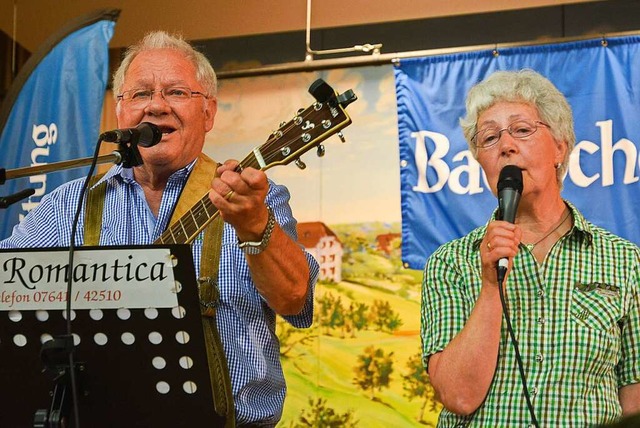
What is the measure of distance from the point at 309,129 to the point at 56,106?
187cm

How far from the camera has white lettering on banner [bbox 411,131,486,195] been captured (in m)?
3.90

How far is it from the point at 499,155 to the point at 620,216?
4.36 ft

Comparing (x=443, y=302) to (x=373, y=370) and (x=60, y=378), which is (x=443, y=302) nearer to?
(x=60, y=378)

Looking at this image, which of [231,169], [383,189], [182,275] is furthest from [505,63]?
[182,275]

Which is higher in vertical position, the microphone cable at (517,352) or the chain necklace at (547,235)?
the chain necklace at (547,235)

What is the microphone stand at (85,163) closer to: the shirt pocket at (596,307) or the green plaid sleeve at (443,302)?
the green plaid sleeve at (443,302)

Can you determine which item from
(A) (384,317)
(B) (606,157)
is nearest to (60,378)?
(A) (384,317)

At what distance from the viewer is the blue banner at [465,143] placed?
375 cm

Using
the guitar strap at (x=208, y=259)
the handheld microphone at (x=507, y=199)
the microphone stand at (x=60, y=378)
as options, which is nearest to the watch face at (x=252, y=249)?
the guitar strap at (x=208, y=259)

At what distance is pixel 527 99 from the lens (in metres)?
2.65

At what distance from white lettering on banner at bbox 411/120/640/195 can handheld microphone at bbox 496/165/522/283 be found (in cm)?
143

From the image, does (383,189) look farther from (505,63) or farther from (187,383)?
(187,383)

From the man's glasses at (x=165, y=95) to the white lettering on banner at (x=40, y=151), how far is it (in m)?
1.23

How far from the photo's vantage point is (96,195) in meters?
2.74
